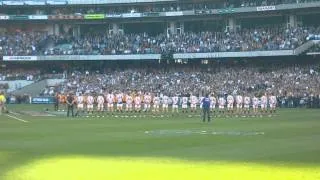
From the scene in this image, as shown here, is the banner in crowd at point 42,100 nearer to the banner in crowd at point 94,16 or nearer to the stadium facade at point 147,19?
the stadium facade at point 147,19

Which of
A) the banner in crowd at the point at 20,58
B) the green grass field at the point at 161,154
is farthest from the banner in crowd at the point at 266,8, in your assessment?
the green grass field at the point at 161,154

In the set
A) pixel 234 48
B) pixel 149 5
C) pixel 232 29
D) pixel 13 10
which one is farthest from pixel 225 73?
pixel 13 10

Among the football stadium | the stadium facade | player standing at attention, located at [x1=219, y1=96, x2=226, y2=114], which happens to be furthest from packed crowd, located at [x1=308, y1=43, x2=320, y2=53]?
player standing at attention, located at [x1=219, y1=96, x2=226, y2=114]

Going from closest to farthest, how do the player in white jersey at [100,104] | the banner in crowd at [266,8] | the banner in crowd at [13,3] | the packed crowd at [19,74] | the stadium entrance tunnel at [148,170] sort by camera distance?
the stadium entrance tunnel at [148,170], the player in white jersey at [100,104], the banner in crowd at [266,8], the packed crowd at [19,74], the banner in crowd at [13,3]

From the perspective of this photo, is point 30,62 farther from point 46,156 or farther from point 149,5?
point 46,156

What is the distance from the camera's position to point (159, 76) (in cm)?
8456

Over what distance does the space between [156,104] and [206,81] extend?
2782 centimetres

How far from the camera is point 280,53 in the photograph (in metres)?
76.9

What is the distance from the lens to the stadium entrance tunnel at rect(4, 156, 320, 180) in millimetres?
16344

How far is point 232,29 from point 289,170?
72.6 metres

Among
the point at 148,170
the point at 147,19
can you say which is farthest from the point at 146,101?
the point at 147,19

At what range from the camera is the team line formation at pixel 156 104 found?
4931 cm

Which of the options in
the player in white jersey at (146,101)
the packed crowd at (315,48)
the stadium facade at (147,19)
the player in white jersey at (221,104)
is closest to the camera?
the player in white jersey at (221,104)

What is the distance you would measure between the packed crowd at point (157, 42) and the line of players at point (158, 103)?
27264mm
